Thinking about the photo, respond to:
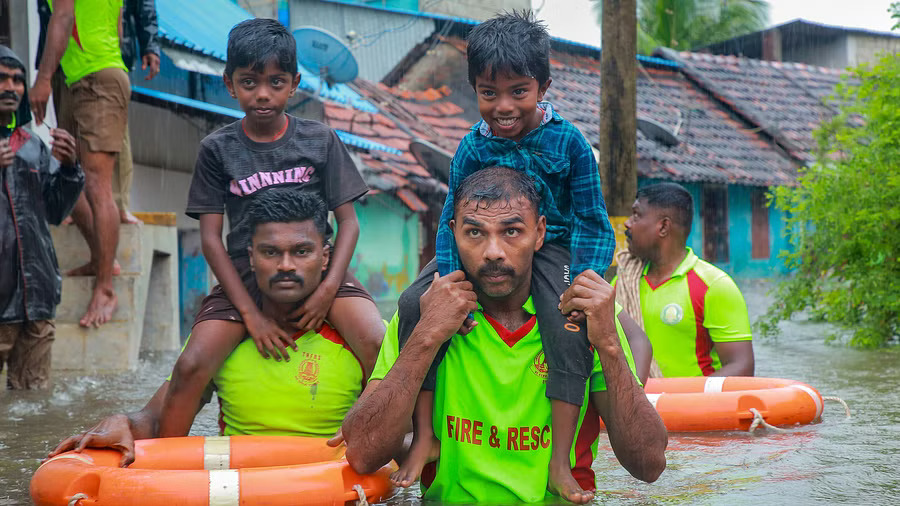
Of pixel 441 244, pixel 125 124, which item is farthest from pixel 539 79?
pixel 125 124

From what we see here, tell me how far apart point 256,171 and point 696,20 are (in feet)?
95.6

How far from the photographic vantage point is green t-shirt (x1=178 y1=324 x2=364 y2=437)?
15.3 feet

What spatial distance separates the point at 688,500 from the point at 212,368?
7.02 feet

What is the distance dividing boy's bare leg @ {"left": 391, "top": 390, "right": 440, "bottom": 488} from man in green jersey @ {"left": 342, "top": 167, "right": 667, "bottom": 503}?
0.04m

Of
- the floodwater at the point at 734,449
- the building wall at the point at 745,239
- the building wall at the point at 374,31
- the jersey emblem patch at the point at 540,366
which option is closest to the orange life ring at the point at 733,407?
the floodwater at the point at 734,449

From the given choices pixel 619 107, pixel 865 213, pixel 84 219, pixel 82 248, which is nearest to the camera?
pixel 84 219

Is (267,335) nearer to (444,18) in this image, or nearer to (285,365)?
(285,365)

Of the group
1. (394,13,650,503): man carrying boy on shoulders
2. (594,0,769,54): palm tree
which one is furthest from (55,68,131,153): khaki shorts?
(594,0,769,54): palm tree

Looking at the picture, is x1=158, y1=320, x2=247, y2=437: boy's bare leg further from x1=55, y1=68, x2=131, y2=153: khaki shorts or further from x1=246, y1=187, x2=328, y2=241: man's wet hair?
x1=55, y1=68, x2=131, y2=153: khaki shorts

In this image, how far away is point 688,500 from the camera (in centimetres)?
422

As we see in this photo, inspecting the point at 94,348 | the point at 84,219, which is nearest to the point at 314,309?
the point at 84,219

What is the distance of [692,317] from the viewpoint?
6520 mm

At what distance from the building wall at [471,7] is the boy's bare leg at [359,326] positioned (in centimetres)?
1857

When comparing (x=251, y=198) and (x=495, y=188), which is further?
(x=251, y=198)
